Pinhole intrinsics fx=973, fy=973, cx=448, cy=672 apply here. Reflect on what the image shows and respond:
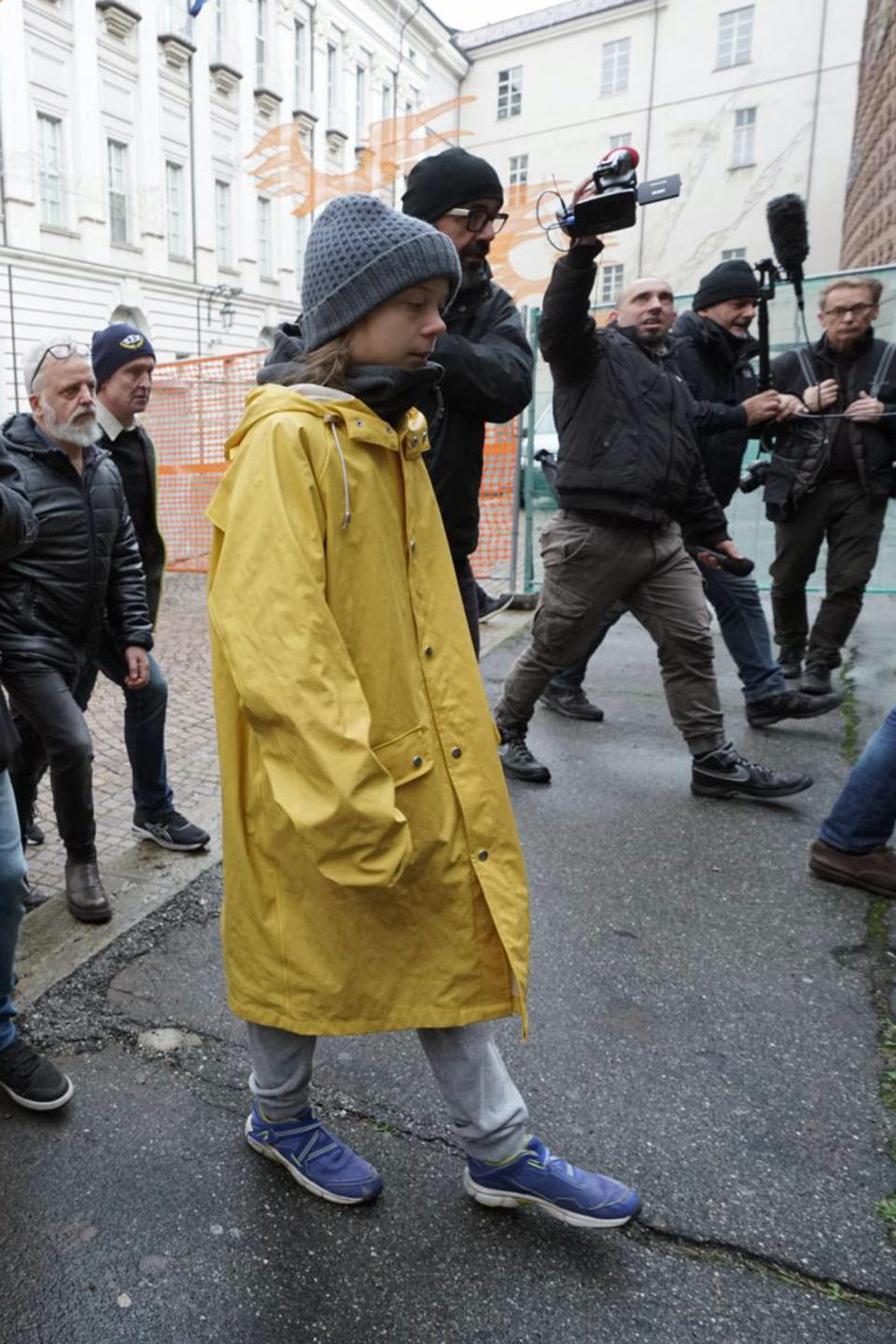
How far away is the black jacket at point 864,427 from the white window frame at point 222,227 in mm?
26049

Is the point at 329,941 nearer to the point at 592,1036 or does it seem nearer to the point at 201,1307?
the point at 201,1307

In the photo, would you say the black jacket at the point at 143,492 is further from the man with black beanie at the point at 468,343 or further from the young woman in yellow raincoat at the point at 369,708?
the young woman in yellow raincoat at the point at 369,708

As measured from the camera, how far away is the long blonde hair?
1698 mm

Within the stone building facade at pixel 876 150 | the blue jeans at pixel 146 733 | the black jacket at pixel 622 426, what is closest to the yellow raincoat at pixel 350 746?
the blue jeans at pixel 146 733

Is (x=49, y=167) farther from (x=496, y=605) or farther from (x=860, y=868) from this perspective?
(x=860, y=868)

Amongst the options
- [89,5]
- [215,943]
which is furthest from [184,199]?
[215,943]

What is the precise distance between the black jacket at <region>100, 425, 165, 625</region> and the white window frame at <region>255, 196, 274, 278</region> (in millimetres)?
28313

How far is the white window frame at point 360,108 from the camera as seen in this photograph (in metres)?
32.1

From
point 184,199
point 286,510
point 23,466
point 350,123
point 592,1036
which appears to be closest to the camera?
point 286,510

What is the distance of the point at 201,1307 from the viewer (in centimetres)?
173

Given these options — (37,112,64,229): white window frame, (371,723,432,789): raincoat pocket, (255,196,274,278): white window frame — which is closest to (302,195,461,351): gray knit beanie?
(371,723,432,789): raincoat pocket

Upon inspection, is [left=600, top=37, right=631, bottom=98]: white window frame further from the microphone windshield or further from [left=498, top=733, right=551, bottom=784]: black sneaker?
[left=498, top=733, right=551, bottom=784]: black sneaker

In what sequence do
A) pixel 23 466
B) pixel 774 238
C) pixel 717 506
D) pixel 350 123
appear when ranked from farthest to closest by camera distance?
1. pixel 350 123
2. pixel 774 238
3. pixel 717 506
4. pixel 23 466

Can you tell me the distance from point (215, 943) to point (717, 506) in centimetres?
295
